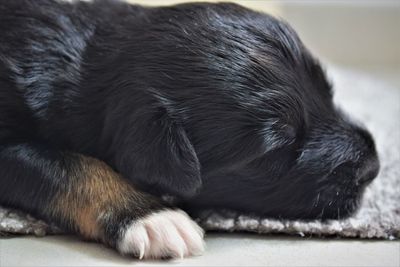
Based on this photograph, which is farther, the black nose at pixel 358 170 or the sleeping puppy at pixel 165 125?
the black nose at pixel 358 170

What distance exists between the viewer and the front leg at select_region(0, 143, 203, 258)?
1624 millimetres

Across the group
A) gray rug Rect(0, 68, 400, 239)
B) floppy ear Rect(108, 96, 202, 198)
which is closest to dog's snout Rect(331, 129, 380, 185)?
gray rug Rect(0, 68, 400, 239)

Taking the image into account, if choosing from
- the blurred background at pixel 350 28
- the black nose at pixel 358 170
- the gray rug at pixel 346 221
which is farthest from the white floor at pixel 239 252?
the blurred background at pixel 350 28

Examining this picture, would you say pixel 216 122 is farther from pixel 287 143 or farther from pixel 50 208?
pixel 50 208

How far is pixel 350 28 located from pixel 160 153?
9.65ft

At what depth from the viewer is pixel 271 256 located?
1.69 metres

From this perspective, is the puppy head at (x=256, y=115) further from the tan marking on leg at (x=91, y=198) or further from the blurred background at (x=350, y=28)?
the blurred background at (x=350, y=28)

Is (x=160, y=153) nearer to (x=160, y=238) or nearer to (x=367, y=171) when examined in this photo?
(x=160, y=238)

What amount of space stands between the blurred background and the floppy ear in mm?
2741

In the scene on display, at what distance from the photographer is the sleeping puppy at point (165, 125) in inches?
65.8

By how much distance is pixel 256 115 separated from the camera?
5.53 ft

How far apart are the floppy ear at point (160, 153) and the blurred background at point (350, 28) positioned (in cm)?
274

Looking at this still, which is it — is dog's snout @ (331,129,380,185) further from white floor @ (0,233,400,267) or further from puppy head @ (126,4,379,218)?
white floor @ (0,233,400,267)

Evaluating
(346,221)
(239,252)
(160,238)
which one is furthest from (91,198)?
(346,221)
